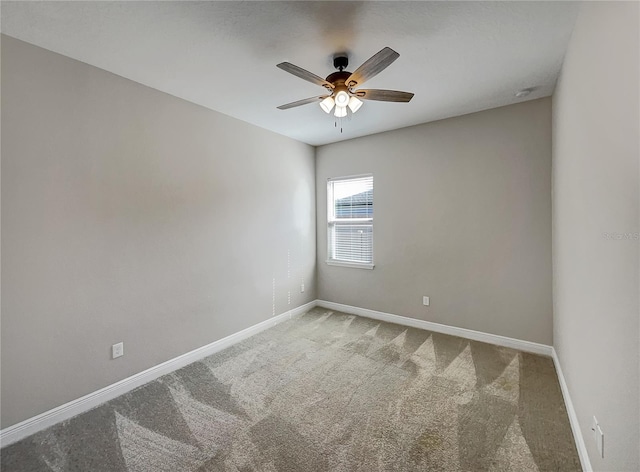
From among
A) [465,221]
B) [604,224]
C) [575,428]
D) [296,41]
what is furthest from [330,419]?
[296,41]

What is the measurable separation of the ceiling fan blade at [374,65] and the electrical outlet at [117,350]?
2738 millimetres

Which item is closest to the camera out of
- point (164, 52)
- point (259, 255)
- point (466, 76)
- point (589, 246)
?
point (589, 246)

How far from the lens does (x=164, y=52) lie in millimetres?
1993

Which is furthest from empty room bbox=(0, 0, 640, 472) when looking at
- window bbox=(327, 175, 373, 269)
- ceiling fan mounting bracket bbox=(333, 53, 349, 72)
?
window bbox=(327, 175, 373, 269)

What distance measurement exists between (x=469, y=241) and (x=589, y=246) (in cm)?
176

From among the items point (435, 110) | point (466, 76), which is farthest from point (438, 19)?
point (435, 110)

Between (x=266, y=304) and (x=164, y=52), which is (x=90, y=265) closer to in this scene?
(x=164, y=52)

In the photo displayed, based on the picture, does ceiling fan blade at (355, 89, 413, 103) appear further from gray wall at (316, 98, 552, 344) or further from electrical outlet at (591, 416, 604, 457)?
electrical outlet at (591, 416, 604, 457)

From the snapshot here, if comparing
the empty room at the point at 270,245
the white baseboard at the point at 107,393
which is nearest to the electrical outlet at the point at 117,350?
the empty room at the point at 270,245

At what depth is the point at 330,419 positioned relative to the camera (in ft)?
6.37

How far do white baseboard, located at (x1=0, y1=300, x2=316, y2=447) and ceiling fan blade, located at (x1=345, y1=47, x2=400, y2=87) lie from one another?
2.86 metres

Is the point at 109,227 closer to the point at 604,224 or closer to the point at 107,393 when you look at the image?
the point at 107,393

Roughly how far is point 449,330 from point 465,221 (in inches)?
52.3

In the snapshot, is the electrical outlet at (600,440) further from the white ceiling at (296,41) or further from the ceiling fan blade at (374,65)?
the white ceiling at (296,41)
